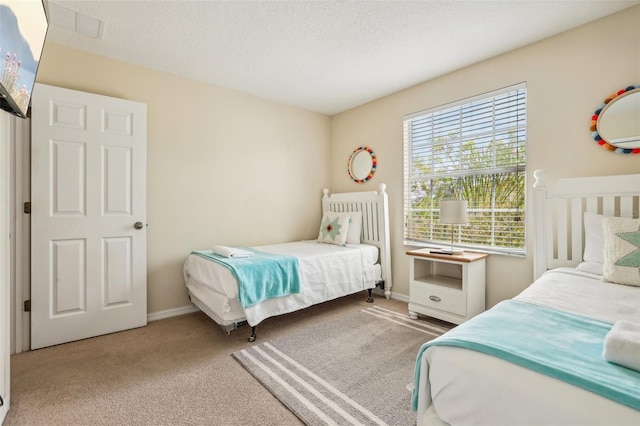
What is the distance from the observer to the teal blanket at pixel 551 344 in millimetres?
778

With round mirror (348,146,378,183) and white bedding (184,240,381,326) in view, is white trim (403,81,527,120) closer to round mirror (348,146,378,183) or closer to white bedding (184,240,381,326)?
round mirror (348,146,378,183)

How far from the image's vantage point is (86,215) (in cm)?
252

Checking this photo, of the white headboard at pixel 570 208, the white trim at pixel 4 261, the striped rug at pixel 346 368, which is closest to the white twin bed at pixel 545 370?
the white headboard at pixel 570 208

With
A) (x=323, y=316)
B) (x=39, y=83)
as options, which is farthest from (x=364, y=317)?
(x=39, y=83)

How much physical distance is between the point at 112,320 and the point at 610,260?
12.0 ft

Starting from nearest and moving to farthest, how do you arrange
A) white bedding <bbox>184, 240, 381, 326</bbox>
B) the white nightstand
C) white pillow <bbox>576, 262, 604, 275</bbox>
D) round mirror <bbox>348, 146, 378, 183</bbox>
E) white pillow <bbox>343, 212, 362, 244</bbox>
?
1. white pillow <bbox>576, 262, 604, 275</bbox>
2. white bedding <bbox>184, 240, 381, 326</bbox>
3. the white nightstand
4. white pillow <bbox>343, 212, 362, 244</bbox>
5. round mirror <bbox>348, 146, 378, 183</bbox>

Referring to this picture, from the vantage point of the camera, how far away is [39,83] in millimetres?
2402

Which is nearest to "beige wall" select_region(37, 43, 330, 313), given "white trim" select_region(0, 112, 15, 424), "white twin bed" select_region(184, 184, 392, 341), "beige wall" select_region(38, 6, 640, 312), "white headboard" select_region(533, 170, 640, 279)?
"beige wall" select_region(38, 6, 640, 312)

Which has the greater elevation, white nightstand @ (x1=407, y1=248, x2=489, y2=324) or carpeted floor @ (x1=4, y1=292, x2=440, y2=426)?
white nightstand @ (x1=407, y1=248, x2=489, y2=324)

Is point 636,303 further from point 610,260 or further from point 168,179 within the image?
point 168,179

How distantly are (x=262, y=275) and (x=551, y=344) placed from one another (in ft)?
6.32

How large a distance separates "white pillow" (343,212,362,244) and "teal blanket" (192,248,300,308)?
1.15 m

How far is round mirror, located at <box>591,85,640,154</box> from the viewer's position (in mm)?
2061

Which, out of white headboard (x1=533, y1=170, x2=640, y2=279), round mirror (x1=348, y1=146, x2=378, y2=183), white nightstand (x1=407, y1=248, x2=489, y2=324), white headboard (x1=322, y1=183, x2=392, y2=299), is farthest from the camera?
round mirror (x1=348, y1=146, x2=378, y2=183)
